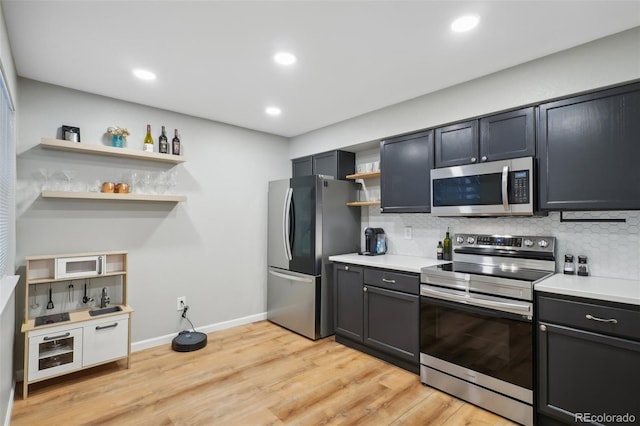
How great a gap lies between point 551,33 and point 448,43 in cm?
62

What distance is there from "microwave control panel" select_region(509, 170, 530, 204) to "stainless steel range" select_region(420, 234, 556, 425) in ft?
1.42

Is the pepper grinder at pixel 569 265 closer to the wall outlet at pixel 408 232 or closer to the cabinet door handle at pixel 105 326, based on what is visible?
the wall outlet at pixel 408 232

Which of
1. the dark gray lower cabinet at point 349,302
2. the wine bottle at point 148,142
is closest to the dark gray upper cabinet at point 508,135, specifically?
→ the dark gray lower cabinet at point 349,302

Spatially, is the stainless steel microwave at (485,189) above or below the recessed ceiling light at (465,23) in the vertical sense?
below

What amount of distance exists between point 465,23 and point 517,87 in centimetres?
82

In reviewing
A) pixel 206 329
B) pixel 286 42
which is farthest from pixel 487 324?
pixel 206 329

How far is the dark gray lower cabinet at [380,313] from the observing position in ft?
9.11

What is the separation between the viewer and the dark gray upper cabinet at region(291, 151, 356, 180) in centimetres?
397

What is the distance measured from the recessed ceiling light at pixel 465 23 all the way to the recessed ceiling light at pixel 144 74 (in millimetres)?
2303

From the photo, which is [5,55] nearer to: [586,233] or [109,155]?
[109,155]

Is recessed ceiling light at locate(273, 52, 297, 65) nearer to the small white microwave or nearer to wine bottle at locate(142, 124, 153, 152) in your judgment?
wine bottle at locate(142, 124, 153, 152)

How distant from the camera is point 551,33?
203 centimetres

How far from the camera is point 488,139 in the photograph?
2604mm

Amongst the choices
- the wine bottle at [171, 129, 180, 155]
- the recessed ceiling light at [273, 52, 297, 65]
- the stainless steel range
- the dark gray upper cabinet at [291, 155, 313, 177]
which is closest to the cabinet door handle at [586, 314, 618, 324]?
the stainless steel range
